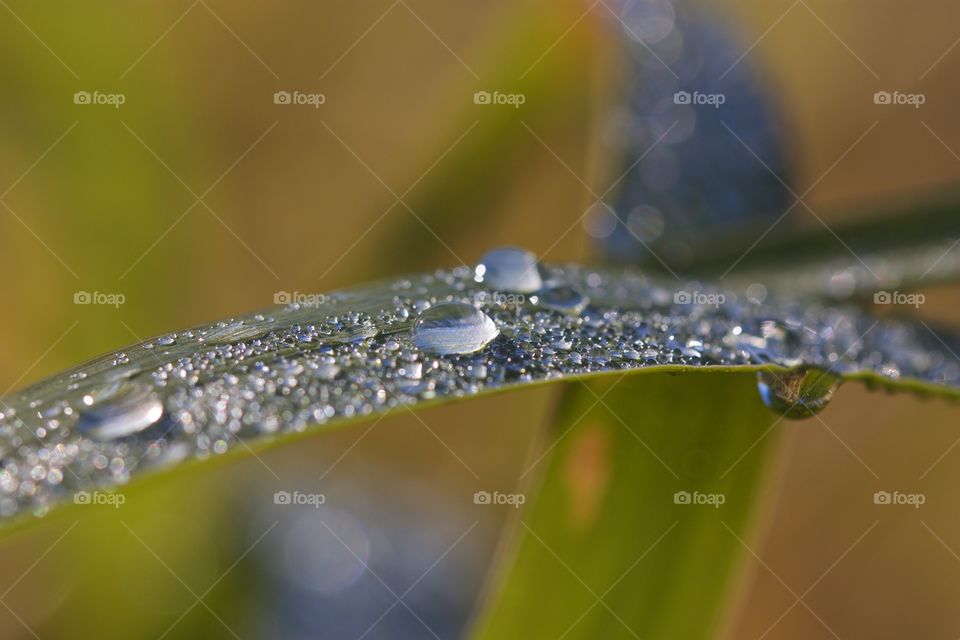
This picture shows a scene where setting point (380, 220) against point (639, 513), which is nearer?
point (639, 513)

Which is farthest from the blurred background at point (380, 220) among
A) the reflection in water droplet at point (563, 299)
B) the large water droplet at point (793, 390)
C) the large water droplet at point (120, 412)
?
the large water droplet at point (120, 412)

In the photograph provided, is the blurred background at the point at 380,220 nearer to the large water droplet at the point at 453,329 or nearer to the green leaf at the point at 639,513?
the green leaf at the point at 639,513

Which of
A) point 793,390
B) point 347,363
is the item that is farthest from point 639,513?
point 347,363

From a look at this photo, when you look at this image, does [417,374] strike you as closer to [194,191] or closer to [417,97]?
[194,191]

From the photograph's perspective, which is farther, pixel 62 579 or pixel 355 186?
pixel 355 186

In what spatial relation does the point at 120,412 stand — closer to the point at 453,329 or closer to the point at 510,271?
the point at 453,329

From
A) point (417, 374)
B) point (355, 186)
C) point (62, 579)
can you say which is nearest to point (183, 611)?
point (62, 579)

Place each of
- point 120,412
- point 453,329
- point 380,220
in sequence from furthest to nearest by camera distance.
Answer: point 380,220, point 453,329, point 120,412
